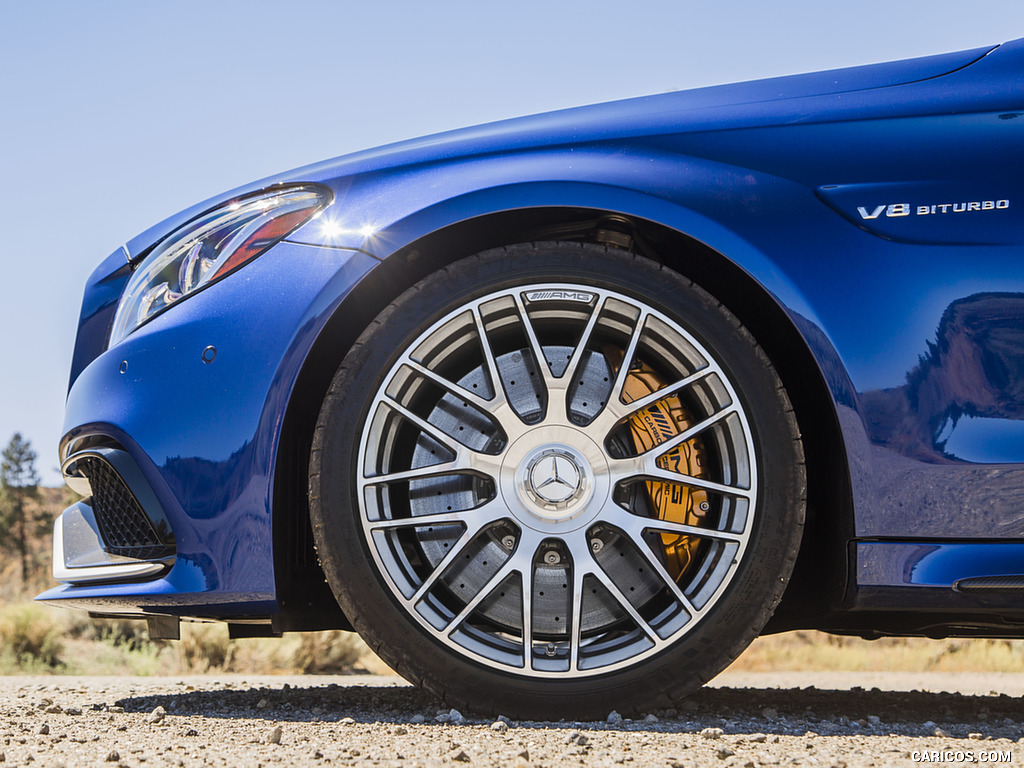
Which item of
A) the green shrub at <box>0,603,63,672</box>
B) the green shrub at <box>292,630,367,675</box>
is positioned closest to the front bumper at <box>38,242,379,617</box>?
the green shrub at <box>292,630,367,675</box>

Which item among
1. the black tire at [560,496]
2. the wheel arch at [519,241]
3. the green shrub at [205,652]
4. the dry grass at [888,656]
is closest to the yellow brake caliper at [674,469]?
the black tire at [560,496]

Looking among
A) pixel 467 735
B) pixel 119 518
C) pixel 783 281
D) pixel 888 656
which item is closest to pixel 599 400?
pixel 783 281

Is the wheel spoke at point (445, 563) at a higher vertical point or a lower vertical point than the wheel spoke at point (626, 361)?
lower

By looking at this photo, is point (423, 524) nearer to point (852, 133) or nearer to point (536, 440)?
point (536, 440)

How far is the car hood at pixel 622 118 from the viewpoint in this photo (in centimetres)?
190

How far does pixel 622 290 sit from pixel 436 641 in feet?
2.86

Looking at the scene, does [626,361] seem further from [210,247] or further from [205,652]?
[205,652]

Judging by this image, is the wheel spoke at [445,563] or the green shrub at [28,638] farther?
A: the green shrub at [28,638]

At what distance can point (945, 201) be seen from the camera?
178cm

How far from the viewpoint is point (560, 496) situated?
1.73m

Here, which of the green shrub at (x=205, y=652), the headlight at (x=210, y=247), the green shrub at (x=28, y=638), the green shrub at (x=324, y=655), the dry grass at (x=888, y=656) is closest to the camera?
the headlight at (x=210, y=247)

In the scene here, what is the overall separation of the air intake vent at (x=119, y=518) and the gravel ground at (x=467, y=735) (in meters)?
0.37

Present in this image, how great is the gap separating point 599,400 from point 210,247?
1.03m

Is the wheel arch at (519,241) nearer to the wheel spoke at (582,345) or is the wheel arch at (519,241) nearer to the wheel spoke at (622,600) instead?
the wheel spoke at (582,345)
